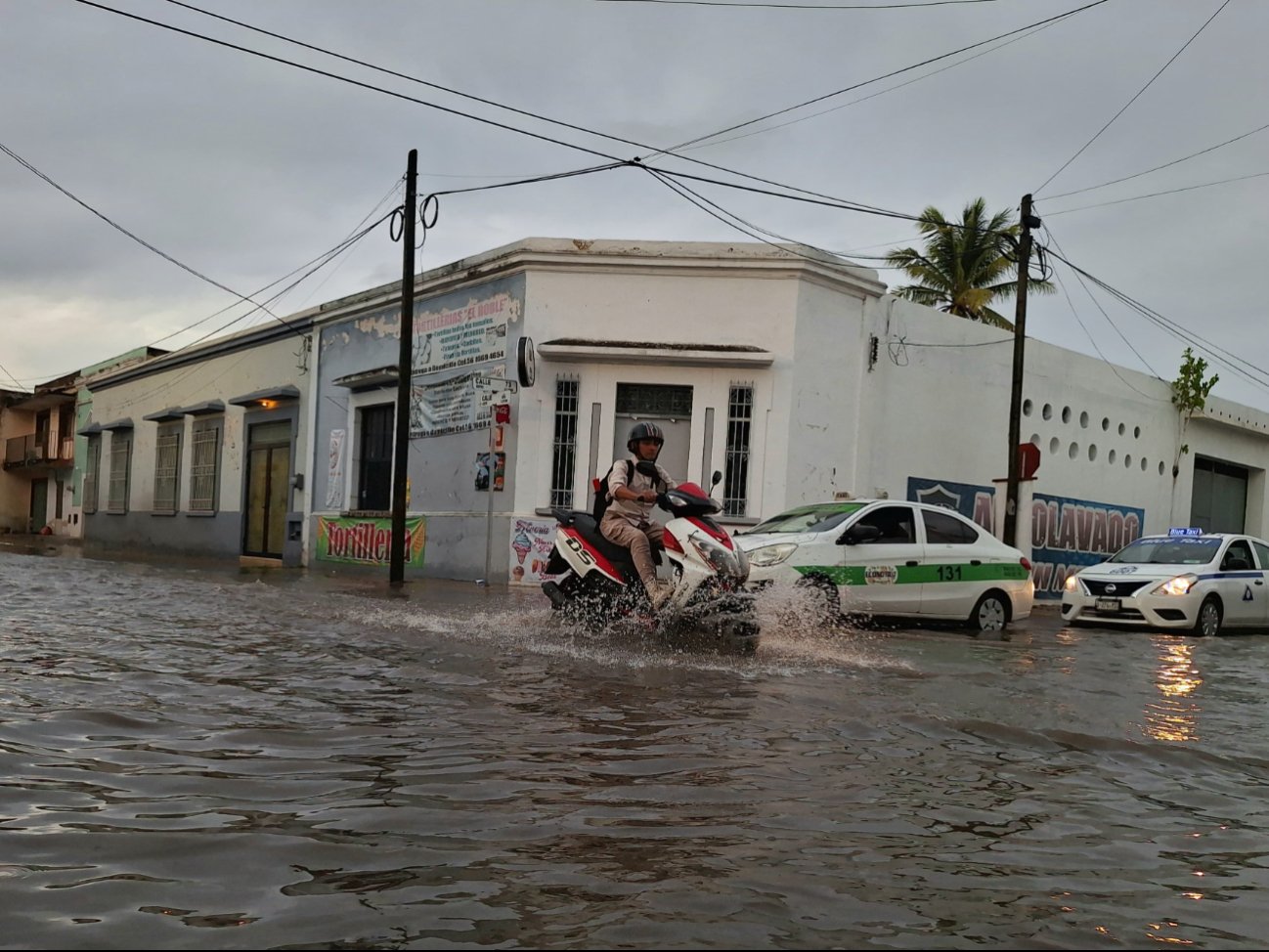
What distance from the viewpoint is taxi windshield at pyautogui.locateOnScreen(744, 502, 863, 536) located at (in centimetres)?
1195

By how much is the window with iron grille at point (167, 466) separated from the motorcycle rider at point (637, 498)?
25.1 m

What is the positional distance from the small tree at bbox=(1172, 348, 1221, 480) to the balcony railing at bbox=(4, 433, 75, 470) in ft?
123

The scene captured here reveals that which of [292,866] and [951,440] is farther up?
[951,440]

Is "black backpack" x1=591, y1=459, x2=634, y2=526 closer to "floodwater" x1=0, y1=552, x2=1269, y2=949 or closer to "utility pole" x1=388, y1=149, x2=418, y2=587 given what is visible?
"floodwater" x1=0, y1=552, x2=1269, y2=949

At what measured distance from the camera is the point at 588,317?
18484 millimetres

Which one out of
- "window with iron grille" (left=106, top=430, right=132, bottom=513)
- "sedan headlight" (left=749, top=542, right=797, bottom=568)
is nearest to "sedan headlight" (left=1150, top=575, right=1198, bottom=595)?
"sedan headlight" (left=749, top=542, right=797, bottom=568)

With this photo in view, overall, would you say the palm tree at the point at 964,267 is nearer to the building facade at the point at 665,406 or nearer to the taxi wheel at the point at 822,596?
the building facade at the point at 665,406

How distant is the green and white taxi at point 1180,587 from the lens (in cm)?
1380

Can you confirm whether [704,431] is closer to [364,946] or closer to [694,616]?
[694,616]

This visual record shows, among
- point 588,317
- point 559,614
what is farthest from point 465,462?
point 559,614

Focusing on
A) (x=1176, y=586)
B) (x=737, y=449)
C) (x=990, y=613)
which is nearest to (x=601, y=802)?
(x=990, y=613)

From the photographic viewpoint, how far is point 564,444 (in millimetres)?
18484

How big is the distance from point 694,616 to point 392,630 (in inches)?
99.5

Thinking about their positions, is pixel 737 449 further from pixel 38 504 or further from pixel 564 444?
pixel 38 504
